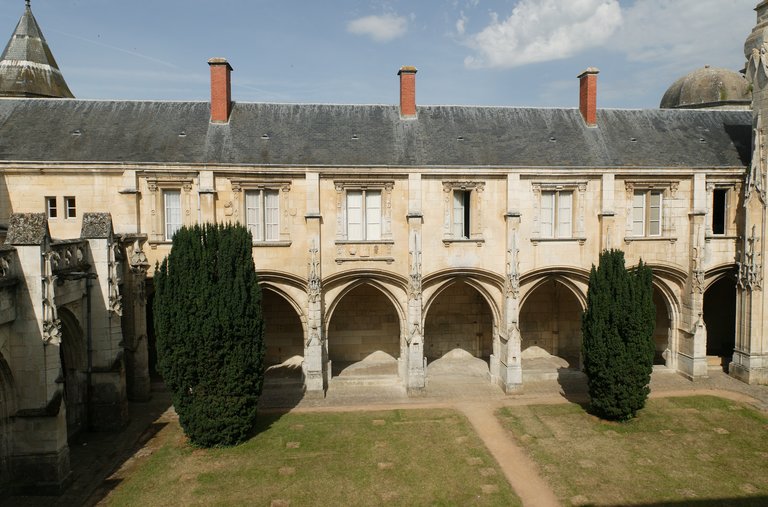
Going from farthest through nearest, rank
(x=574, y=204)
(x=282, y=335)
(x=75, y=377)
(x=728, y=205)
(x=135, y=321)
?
(x=282, y=335) < (x=728, y=205) < (x=574, y=204) < (x=135, y=321) < (x=75, y=377)

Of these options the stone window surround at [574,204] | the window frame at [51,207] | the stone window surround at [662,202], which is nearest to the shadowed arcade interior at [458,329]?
the stone window surround at [574,204]

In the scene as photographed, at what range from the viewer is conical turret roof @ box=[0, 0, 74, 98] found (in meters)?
24.6

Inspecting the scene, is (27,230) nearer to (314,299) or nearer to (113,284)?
(113,284)

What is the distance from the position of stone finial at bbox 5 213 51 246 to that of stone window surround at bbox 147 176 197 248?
242 inches

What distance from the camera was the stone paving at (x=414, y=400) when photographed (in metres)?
13.2

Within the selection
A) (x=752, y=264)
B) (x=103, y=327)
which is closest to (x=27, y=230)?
(x=103, y=327)

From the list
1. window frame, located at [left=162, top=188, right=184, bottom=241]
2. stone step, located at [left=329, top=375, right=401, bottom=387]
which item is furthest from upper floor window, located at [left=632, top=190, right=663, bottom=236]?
window frame, located at [left=162, top=188, right=184, bottom=241]

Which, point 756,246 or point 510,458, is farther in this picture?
point 756,246

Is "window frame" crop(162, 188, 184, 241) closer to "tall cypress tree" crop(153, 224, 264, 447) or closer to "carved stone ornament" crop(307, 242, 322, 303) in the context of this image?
"tall cypress tree" crop(153, 224, 264, 447)

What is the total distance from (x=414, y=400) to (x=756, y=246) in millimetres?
14199

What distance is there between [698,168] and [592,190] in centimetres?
424

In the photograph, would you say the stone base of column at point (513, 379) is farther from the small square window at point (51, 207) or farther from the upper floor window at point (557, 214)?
the small square window at point (51, 207)

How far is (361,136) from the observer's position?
2002 cm

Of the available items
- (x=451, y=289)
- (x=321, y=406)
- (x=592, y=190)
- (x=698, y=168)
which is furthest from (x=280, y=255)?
(x=698, y=168)
